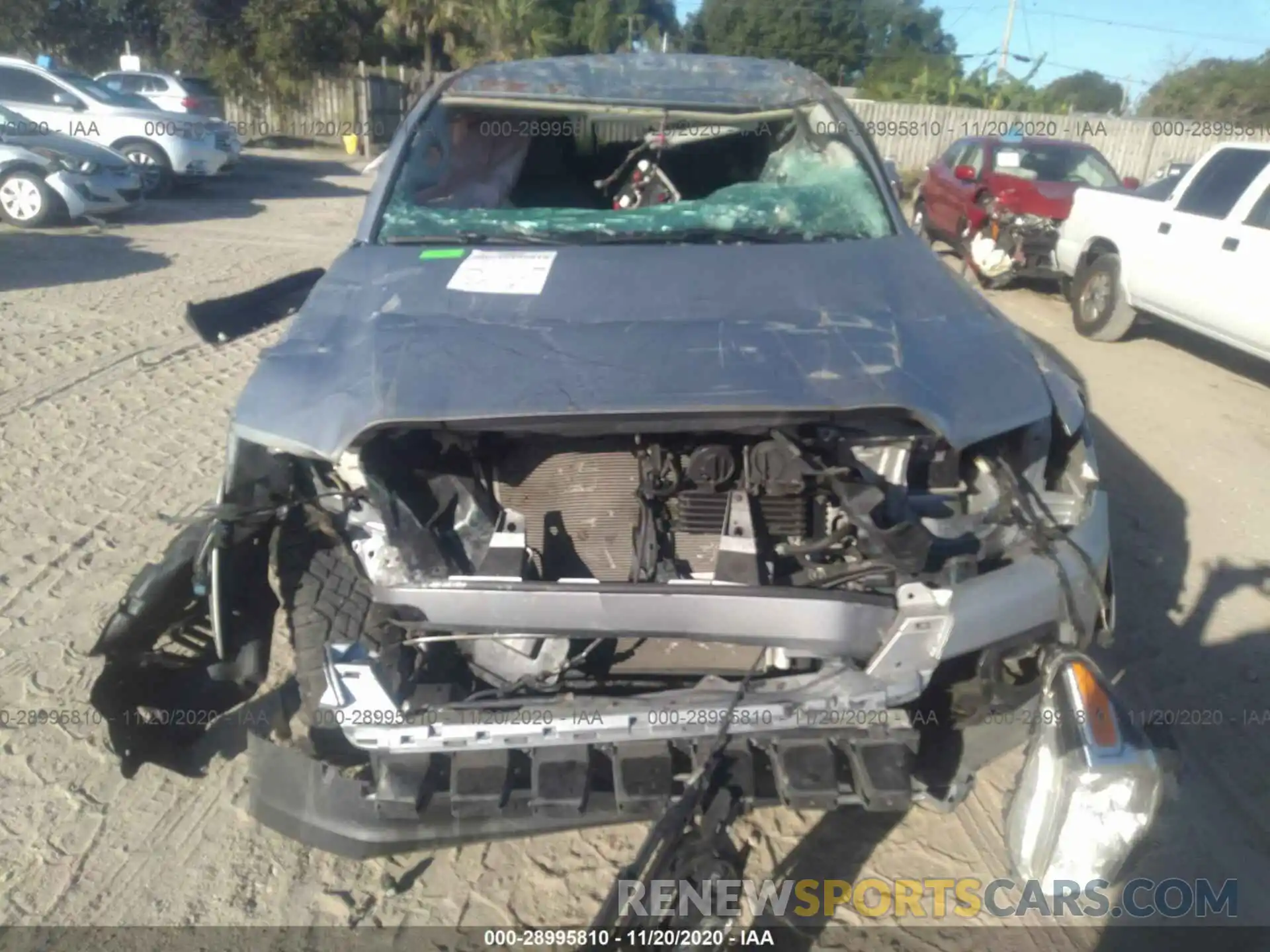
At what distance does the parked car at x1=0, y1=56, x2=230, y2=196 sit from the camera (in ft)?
43.0

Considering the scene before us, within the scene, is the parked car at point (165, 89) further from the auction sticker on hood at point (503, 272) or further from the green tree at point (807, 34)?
the green tree at point (807, 34)

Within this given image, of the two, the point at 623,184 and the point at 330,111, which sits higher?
the point at 330,111

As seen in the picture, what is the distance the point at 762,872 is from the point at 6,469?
408 cm

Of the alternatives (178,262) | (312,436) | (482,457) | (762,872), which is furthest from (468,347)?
(178,262)

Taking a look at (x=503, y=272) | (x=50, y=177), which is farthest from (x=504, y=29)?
(x=503, y=272)

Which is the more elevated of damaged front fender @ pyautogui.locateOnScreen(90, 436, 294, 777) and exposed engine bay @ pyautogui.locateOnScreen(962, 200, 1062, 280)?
exposed engine bay @ pyautogui.locateOnScreen(962, 200, 1062, 280)

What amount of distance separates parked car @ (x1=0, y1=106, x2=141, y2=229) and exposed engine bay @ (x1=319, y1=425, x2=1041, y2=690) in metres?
10.2

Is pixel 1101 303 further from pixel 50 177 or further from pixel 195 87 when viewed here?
pixel 195 87

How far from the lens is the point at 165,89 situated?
1775 centimetres

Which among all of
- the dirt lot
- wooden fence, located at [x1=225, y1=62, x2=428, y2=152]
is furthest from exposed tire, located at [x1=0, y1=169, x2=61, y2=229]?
wooden fence, located at [x1=225, y1=62, x2=428, y2=152]

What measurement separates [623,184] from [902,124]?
50.5 ft

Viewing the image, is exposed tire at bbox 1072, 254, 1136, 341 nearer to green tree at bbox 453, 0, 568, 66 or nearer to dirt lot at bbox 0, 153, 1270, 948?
dirt lot at bbox 0, 153, 1270, 948

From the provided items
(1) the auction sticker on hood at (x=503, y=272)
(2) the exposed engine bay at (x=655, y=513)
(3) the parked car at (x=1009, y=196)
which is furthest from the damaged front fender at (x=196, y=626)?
(3) the parked car at (x=1009, y=196)

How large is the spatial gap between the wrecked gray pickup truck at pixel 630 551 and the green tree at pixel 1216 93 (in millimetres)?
29844
